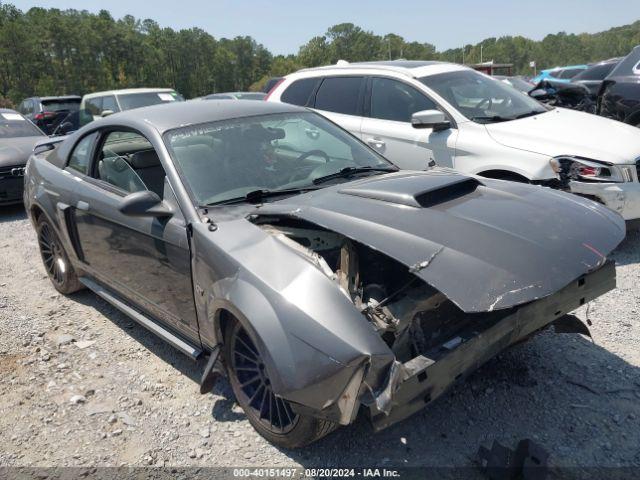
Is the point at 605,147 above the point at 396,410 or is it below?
above

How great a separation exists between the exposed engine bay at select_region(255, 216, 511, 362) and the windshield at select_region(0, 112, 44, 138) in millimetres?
8307

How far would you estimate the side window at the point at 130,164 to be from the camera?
3.31 metres

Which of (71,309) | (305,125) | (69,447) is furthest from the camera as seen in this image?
(71,309)

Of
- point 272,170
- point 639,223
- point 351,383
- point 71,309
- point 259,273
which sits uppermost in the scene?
point 272,170

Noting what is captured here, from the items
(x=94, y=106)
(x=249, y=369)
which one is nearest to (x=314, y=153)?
(x=249, y=369)

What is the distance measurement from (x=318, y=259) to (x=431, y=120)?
309cm

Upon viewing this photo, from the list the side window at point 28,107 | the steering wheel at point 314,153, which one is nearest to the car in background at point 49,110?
the side window at point 28,107

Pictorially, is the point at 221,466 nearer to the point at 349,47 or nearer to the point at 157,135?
the point at 157,135

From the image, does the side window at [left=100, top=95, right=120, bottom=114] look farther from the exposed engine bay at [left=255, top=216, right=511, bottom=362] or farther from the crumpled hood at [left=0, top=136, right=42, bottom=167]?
the exposed engine bay at [left=255, top=216, right=511, bottom=362]

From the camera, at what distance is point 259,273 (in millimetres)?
2438

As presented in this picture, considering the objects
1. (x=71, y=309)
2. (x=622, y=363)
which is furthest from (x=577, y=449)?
(x=71, y=309)

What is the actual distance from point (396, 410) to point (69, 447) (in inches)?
72.3

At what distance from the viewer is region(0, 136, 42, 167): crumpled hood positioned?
26.2ft

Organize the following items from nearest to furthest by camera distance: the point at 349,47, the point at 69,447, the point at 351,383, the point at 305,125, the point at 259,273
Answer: the point at 351,383
the point at 259,273
the point at 69,447
the point at 305,125
the point at 349,47
